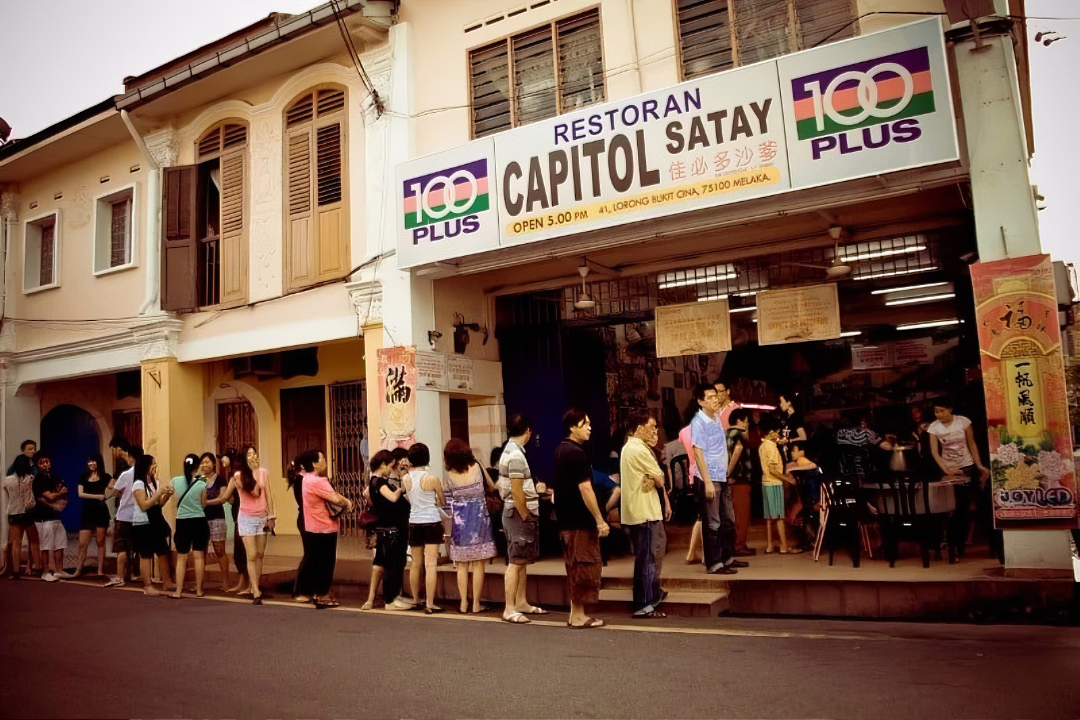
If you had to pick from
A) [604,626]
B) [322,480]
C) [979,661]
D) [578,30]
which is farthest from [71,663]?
[578,30]

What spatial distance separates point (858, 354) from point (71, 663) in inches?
501

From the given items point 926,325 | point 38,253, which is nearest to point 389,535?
point 926,325

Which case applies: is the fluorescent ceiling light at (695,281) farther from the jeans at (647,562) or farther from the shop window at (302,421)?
the shop window at (302,421)

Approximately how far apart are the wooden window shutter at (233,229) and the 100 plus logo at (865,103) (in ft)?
Result: 29.6

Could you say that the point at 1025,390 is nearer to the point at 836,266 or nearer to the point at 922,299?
the point at 836,266

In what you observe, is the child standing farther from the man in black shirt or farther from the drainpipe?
the drainpipe

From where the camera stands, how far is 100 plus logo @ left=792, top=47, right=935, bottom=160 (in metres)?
7.99

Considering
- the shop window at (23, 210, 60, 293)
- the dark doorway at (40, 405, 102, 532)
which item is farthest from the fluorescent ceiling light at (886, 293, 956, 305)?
the dark doorway at (40, 405, 102, 532)

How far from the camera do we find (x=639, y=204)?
940 centimetres

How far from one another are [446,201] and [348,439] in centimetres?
575

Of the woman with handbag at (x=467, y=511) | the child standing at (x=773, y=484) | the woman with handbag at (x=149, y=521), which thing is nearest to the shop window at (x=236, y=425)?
the woman with handbag at (x=149, y=521)

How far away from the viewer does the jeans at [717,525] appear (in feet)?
29.4

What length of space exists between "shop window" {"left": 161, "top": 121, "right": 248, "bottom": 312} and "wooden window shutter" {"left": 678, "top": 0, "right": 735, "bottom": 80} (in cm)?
748

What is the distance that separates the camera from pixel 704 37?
9.95m
